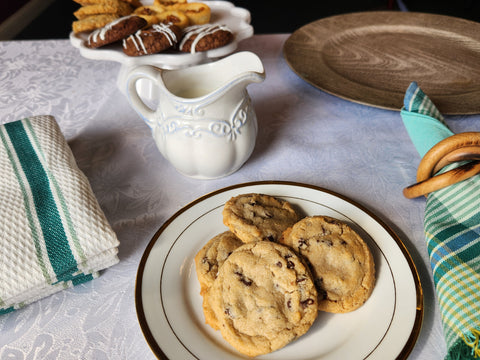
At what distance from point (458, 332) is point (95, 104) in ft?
2.95

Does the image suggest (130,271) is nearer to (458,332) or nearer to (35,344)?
(35,344)

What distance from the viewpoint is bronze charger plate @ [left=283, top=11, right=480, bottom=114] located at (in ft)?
2.94

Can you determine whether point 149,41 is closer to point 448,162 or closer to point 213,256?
point 213,256

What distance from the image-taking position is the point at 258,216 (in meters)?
0.60

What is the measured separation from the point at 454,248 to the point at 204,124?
1.45 ft

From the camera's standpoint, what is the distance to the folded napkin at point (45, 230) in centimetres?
51

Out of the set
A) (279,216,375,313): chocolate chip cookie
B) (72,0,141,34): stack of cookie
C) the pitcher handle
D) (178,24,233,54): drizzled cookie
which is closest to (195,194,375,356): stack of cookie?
(279,216,375,313): chocolate chip cookie

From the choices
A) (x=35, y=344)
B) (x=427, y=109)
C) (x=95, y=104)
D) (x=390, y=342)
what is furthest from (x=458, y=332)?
(x=95, y=104)

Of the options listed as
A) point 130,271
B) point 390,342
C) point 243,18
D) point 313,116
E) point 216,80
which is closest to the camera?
point 390,342

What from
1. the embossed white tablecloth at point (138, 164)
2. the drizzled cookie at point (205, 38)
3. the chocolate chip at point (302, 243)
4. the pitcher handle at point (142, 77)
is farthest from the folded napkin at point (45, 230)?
the drizzled cookie at point (205, 38)

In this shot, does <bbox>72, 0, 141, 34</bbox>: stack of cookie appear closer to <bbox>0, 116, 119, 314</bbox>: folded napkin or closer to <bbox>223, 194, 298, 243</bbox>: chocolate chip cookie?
<bbox>0, 116, 119, 314</bbox>: folded napkin

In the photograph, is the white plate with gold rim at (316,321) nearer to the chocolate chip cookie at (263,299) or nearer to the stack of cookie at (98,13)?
the chocolate chip cookie at (263,299)

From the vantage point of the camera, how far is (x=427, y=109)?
756mm

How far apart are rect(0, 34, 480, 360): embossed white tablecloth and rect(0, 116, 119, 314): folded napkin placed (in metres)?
0.05
